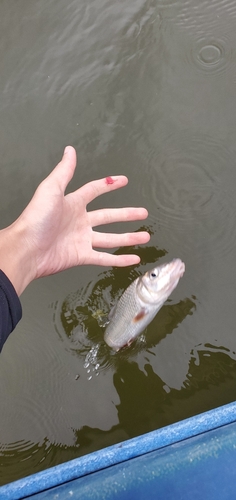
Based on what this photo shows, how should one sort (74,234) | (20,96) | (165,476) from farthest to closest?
(20,96)
(74,234)
(165,476)

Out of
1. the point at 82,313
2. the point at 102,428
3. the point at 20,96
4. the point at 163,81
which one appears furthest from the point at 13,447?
the point at 163,81

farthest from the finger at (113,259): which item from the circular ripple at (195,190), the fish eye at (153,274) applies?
the circular ripple at (195,190)

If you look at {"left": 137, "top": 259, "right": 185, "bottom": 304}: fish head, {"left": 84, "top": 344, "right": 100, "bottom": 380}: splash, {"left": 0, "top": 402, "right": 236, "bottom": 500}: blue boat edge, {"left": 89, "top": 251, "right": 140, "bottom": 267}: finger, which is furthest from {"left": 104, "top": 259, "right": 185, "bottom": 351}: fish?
{"left": 0, "top": 402, "right": 236, "bottom": 500}: blue boat edge

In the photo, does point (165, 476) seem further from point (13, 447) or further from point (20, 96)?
point (20, 96)

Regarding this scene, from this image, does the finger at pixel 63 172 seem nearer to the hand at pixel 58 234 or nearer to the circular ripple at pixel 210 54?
the hand at pixel 58 234

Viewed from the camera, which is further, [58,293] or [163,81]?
[163,81]

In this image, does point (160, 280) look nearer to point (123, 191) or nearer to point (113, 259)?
point (113, 259)
